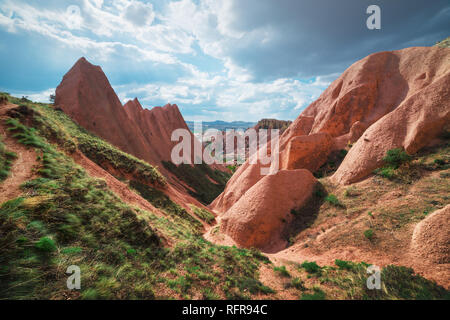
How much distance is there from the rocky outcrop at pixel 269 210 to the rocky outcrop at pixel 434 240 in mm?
6214

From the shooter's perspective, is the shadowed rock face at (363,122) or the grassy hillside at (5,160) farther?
the shadowed rock face at (363,122)

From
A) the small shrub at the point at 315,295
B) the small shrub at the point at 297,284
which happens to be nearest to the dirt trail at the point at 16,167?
the small shrub at the point at 315,295

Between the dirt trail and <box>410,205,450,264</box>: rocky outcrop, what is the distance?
13389mm

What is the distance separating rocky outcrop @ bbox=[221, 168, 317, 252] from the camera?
38.3 feet

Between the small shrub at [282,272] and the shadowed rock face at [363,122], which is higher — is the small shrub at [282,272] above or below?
below

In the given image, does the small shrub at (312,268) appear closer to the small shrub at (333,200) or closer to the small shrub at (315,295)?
the small shrub at (315,295)

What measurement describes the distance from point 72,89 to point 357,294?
33.2m

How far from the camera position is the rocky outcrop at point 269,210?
38.3ft

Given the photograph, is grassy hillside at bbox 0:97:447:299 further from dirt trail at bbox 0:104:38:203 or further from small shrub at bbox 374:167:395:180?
small shrub at bbox 374:167:395:180

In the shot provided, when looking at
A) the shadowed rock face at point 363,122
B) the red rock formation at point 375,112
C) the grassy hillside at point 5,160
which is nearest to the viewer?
the grassy hillside at point 5,160

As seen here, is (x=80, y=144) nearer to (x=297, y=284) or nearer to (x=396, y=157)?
(x=297, y=284)

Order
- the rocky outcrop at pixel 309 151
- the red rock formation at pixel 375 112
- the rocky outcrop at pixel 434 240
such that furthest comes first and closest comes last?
the rocky outcrop at pixel 309 151 → the red rock formation at pixel 375 112 → the rocky outcrop at pixel 434 240
